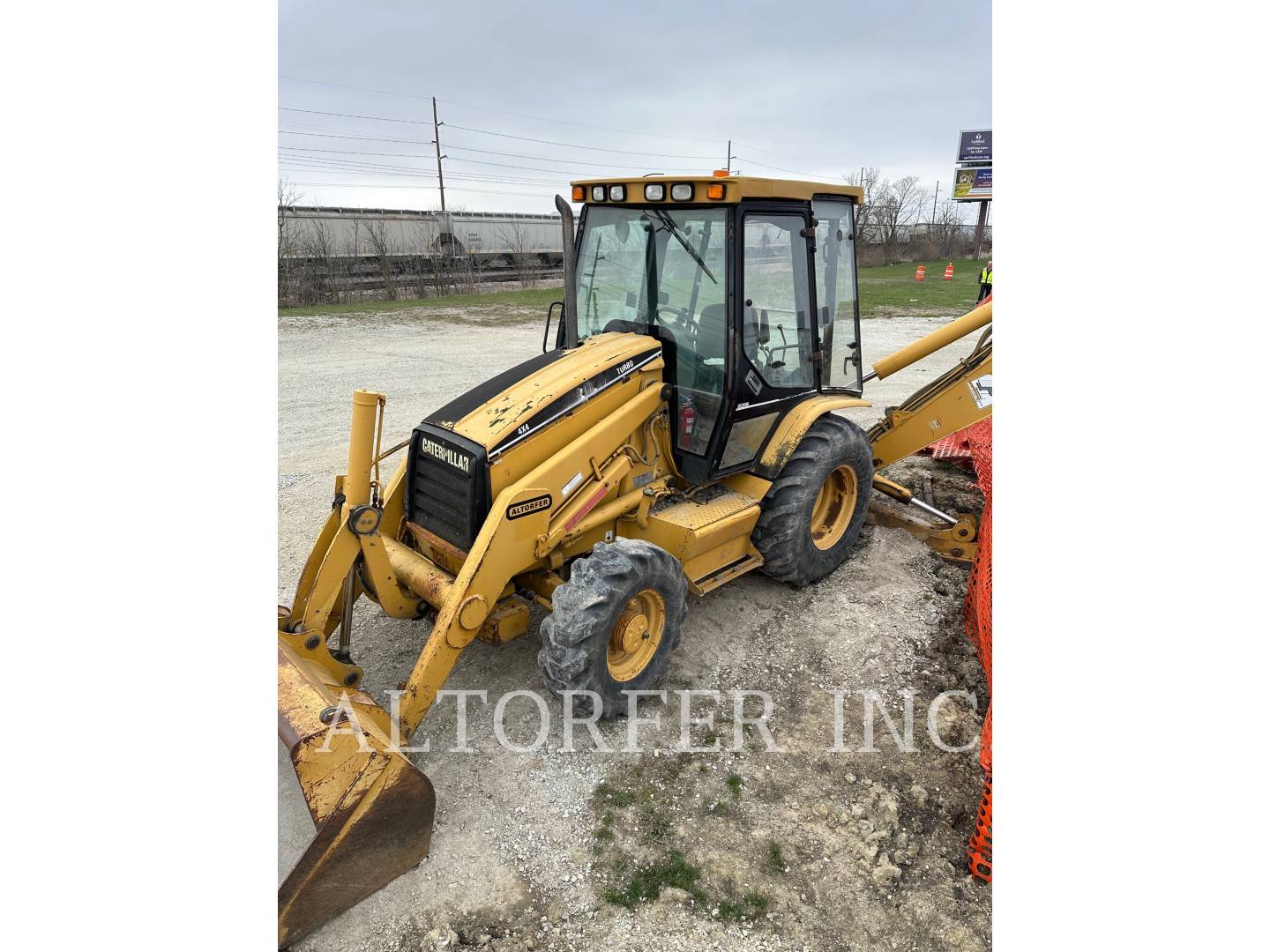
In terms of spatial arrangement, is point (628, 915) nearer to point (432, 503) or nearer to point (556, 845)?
point (556, 845)

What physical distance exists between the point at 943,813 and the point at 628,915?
137cm

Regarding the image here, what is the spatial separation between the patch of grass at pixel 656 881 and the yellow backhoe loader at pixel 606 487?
763 millimetres

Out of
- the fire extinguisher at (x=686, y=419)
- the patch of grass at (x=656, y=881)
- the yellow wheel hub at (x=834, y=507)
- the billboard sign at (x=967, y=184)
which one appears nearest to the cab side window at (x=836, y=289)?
the yellow wheel hub at (x=834, y=507)

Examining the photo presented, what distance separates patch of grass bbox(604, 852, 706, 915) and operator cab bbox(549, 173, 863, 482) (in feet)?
6.66

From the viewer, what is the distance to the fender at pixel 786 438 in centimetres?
456

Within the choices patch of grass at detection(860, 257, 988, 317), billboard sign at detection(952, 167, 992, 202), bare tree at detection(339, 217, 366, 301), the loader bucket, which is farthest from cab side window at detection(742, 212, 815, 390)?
billboard sign at detection(952, 167, 992, 202)

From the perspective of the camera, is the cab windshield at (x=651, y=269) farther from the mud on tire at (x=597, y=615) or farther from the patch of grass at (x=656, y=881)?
the patch of grass at (x=656, y=881)

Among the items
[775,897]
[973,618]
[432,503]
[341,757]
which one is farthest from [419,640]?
[973,618]

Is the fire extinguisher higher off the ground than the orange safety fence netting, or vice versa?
the fire extinguisher

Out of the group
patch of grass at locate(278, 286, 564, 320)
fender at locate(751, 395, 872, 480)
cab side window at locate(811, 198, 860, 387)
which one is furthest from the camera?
patch of grass at locate(278, 286, 564, 320)

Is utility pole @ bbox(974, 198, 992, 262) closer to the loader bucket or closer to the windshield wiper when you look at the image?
the windshield wiper

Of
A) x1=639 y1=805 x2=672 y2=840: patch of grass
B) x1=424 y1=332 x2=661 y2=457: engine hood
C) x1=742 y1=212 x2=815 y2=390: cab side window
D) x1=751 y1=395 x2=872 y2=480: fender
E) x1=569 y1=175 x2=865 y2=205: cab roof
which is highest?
x1=569 y1=175 x2=865 y2=205: cab roof

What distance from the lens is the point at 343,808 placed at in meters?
2.76

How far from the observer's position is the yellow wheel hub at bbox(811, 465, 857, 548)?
5.09 m
